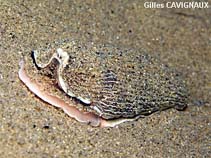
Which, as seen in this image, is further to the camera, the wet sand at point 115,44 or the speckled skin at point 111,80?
the speckled skin at point 111,80

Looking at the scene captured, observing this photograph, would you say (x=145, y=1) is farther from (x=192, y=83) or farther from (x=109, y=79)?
(x=109, y=79)

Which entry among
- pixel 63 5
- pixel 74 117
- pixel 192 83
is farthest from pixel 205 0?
pixel 74 117

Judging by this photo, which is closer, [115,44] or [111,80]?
[111,80]

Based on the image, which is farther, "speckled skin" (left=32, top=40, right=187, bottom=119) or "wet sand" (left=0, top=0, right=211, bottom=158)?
"speckled skin" (left=32, top=40, right=187, bottom=119)
